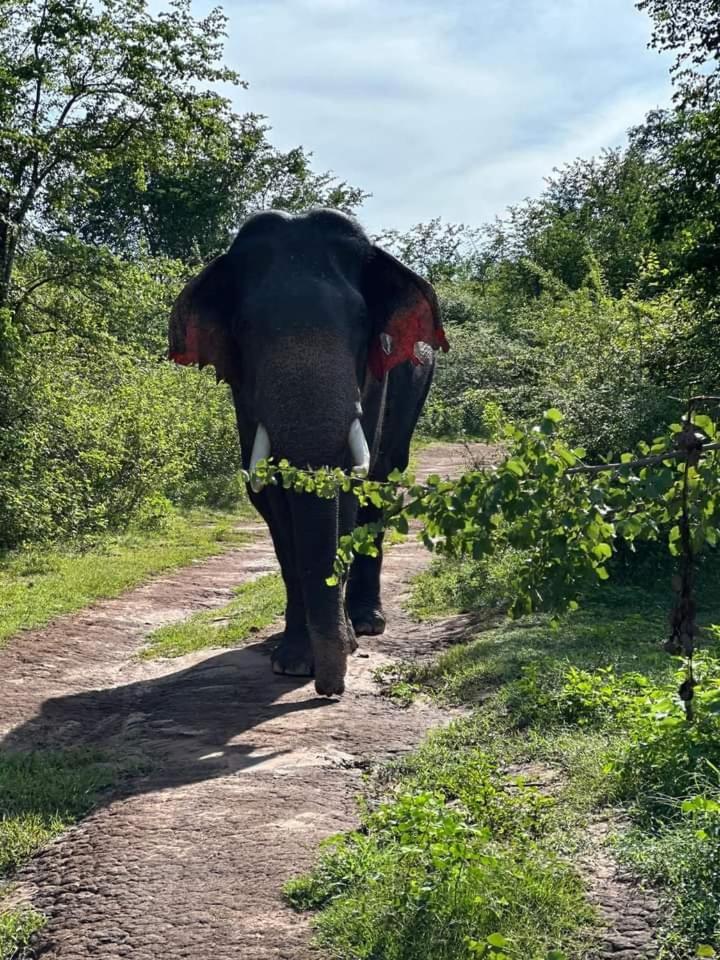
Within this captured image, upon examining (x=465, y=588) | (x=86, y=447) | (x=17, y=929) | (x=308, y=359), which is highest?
(x=308, y=359)

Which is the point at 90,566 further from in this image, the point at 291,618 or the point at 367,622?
the point at 291,618

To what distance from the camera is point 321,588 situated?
596cm

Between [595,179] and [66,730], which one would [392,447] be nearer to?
[66,730]

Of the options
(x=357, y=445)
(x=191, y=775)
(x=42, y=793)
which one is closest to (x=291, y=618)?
(x=357, y=445)

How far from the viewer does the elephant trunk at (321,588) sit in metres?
5.95

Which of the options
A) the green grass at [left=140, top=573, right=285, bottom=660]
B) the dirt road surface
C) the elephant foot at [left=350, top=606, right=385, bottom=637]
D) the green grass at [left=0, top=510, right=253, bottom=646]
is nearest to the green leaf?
the dirt road surface

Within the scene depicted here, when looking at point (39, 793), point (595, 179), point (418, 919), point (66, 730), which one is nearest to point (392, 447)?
point (66, 730)

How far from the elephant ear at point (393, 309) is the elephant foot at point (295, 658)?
1837 millimetres

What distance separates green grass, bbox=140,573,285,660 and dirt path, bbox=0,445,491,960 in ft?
0.70

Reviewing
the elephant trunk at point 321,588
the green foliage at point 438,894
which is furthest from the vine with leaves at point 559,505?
the elephant trunk at point 321,588

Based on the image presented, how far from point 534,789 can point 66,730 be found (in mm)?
2698

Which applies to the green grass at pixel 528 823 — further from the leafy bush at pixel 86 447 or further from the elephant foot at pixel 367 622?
the leafy bush at pixel 86 447

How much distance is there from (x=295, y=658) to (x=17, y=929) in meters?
3.14

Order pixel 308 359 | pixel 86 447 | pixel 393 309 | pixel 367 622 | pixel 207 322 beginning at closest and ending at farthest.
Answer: pixel 308 359 < pixel 207 322 < pixel 393 309 < pixel 367 622 < pixel 86 447
